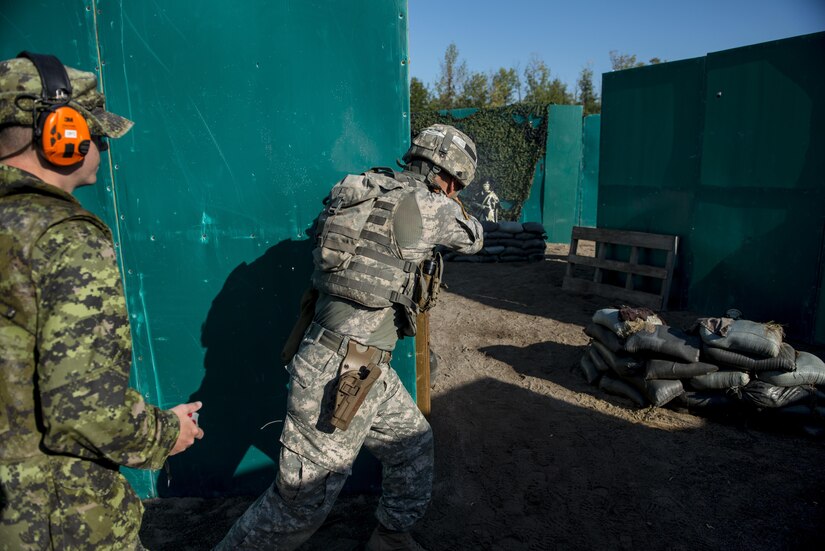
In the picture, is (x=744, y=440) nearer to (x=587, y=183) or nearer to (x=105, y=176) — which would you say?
(x=105, y=176)

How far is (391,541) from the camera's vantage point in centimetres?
286

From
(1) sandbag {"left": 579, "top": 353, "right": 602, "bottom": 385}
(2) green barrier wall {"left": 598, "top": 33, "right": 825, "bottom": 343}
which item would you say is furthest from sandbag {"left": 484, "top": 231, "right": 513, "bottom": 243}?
(1) sandbag {"left": 579, "top": 353, "right": 602, "bottom": 385}

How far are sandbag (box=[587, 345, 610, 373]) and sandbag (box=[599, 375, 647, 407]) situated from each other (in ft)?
0.22

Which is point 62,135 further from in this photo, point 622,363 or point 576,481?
point 622,363

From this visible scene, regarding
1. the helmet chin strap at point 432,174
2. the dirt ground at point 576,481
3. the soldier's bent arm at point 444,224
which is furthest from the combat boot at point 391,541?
the helmet chin strap at point 432,174

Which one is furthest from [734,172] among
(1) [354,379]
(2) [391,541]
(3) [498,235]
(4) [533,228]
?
(1) [354,379]

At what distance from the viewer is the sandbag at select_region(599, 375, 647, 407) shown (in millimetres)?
4676

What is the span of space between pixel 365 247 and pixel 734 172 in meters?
5.93

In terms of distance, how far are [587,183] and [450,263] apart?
3889mm

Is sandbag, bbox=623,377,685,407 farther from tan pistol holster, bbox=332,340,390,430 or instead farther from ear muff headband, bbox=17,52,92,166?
ear muff headband, bbox=17,52,92,166

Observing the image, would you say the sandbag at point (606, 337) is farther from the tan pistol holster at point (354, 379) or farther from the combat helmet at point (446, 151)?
the tan pistol holster at point (354, 379)

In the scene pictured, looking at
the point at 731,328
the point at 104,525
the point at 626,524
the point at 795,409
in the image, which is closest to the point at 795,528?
the point at 626,524

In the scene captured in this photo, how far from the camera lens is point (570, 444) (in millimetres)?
4129

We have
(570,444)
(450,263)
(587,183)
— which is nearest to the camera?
(570,444)
